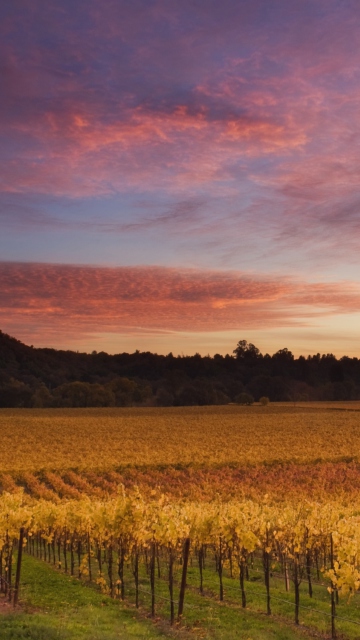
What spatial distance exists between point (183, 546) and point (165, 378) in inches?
5519

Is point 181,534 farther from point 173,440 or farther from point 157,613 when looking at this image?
point 173,440

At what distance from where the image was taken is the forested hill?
121312 millimetres

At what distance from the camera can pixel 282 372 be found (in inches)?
7500

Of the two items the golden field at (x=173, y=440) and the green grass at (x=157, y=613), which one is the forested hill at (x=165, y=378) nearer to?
the golden field at (x=173, y=440)

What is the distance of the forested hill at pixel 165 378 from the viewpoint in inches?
4776

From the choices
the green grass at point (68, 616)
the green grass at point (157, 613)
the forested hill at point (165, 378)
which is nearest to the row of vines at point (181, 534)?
the green grass at point (157, 613)

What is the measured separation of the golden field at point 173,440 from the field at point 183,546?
19.2 inches

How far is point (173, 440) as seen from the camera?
200ft

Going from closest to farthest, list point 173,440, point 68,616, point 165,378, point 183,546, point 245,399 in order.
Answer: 1. point 68,616
2. point 183,546
3. point 173,440
4. point 245,399
5. point 165,378

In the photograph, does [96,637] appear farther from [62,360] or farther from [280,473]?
[62,360]

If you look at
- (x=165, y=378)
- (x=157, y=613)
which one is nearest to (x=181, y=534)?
(x=157, y=613)

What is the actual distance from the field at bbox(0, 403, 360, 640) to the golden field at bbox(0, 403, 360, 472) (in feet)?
1.60

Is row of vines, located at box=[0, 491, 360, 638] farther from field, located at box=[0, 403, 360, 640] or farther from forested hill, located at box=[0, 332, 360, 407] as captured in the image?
forested hill, located at box=[0, 332, 360, 407]

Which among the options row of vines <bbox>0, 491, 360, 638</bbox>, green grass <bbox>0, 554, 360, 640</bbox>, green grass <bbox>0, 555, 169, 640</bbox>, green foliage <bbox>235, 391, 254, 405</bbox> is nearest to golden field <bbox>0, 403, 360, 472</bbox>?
row of vines <bbox>0, 491, 360, 638</bbox>
